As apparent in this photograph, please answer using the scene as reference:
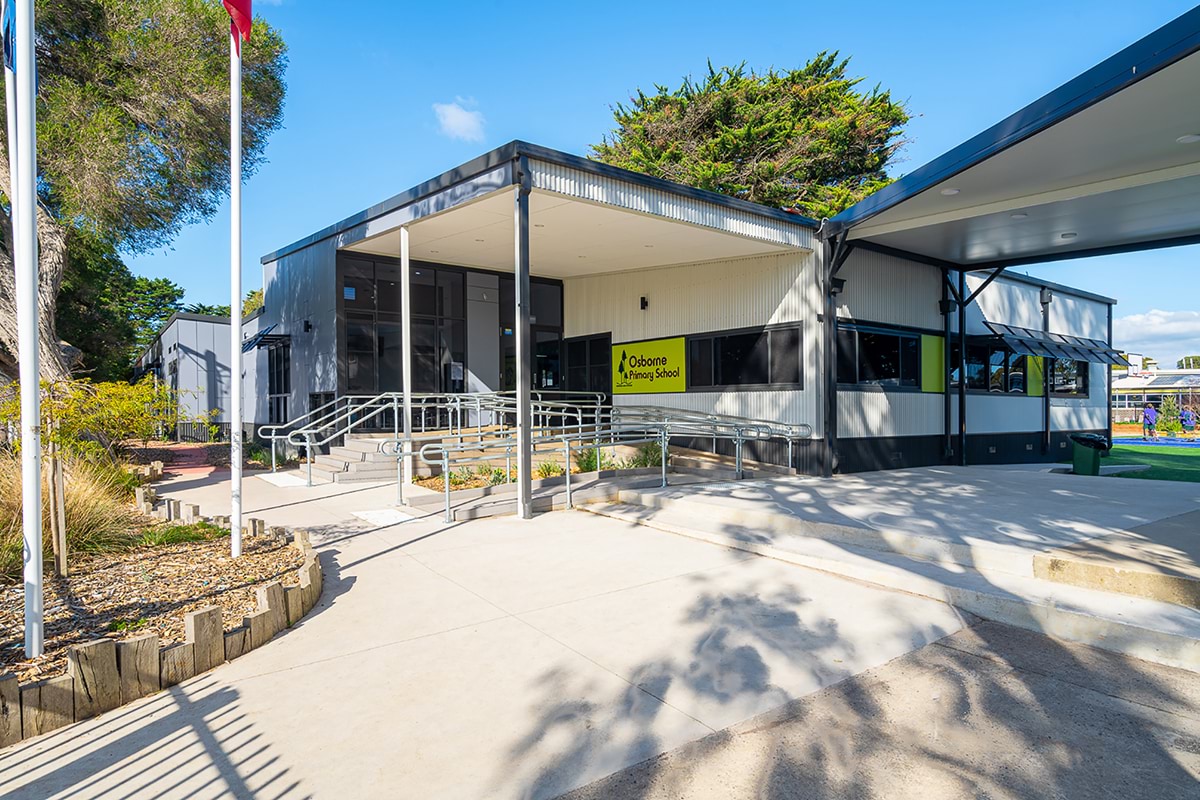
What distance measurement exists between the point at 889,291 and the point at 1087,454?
15.9 ft

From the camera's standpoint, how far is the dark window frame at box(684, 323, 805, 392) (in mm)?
12164

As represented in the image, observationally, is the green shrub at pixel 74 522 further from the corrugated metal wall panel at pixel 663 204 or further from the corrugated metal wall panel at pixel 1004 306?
the corrugated metal wall panel at pixel 1004 306

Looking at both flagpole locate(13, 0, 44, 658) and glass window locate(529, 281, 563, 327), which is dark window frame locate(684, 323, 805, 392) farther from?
flagpole locate(13, 0, 44, 658)

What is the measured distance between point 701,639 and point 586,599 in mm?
1176

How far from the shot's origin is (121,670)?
11.5ft

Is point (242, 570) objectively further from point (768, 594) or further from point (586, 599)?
point (768, 594)

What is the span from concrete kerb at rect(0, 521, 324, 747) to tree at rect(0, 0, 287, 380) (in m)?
9.43

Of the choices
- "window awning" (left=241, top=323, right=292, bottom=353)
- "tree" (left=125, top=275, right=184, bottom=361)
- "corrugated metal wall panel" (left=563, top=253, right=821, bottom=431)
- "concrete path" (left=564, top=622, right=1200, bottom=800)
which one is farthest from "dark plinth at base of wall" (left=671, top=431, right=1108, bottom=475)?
"tree" (left=125, top=275, right=184, bottom=361)

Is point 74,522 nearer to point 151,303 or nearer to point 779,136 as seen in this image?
point 779,136

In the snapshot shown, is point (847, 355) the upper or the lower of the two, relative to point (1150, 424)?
upper

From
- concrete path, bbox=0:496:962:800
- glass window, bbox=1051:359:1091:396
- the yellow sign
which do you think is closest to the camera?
concrete path, bbox=0:496:962:800

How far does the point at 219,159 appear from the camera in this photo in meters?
13.2

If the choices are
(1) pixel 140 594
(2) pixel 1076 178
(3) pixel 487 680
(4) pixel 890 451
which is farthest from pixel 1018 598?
(4) pixel 890 451

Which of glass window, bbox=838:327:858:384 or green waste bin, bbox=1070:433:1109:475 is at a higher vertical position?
glass window, bbox=838:327:858:384
